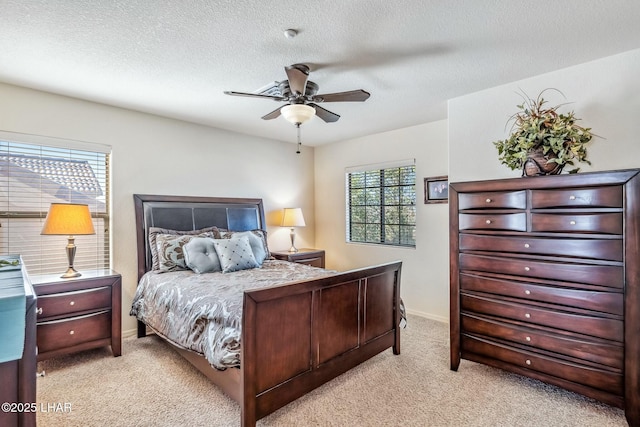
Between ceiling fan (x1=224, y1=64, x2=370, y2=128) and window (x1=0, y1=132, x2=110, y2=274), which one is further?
window (x1=0, y1=132, x2=110, y2=274)

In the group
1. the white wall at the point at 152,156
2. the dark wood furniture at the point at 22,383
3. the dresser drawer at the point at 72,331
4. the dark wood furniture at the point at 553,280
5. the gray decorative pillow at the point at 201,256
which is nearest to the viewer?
the dark wood furniture at the point at 22,383

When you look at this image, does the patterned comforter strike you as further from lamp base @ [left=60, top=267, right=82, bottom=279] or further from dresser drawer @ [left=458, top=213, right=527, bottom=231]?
dresser drawer @ [left=458, top=213, right=527, bottom=231]

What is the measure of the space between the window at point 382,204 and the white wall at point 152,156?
1.06 metres

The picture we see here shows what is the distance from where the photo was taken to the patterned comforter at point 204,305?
2116 millimetres

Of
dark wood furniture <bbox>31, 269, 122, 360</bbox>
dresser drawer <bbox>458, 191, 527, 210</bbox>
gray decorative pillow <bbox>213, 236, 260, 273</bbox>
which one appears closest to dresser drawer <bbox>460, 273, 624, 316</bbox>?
dresser drawer <bbox>458, 191, 527, 210</bbox>

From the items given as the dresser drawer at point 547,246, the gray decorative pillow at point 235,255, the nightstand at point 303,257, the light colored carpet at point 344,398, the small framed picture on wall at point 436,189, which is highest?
the small framed picture on wall at point 436,189

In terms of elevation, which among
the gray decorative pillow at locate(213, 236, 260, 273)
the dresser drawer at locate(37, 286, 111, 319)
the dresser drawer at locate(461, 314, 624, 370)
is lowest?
the dresser drawer at locate(461, 314, 624, 370)

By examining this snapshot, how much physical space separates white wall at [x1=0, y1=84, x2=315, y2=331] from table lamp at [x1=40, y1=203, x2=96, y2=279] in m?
0.60

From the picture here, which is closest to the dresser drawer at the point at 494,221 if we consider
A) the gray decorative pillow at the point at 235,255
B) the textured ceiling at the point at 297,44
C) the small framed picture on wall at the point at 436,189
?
the textured ceiling at the point at 297,44

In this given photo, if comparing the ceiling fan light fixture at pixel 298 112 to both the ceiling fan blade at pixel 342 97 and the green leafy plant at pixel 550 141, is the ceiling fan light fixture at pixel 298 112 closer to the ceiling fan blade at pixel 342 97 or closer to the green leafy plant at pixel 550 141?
the ceiling fan blade at pixel 342 97

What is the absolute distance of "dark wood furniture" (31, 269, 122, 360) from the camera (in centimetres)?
272

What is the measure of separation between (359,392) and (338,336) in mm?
426

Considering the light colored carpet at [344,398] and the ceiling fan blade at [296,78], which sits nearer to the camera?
the light colored carpet at [344,398]

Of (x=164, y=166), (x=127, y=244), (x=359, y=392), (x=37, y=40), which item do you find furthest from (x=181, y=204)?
(x=359, y=392)
